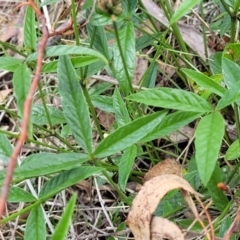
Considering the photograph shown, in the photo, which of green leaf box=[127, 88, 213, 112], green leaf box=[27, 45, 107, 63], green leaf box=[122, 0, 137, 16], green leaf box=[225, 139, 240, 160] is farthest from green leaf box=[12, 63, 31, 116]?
green leaf box=[225, 139, 240, 160]

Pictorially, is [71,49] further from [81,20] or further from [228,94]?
[81,20]

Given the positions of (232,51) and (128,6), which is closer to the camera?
(128,6)

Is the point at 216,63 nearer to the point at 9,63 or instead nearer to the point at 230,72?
the point at 230,72

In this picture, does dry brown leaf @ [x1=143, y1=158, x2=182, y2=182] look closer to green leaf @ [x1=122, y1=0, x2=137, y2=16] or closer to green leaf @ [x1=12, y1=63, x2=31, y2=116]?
green leaf @ [x1=122, y1=0, x2=137, y2=16]

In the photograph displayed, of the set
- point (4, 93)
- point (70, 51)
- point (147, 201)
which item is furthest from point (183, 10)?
point (4, 93)

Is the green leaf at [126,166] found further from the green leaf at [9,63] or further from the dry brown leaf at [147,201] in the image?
the green leaf at [9,63]

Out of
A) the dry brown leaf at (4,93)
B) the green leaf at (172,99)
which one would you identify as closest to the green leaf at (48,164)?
the green leaf at (172,99)
